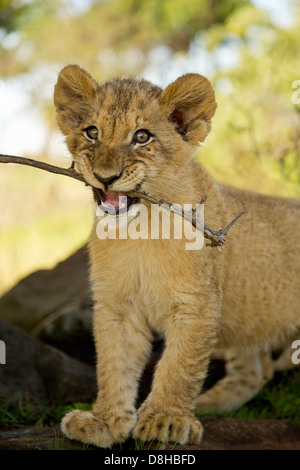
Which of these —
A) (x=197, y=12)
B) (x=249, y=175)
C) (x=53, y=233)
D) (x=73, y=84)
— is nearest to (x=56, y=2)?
(x=197, y=12)

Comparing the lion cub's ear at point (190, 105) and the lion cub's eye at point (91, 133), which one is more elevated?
the lion cub's ear at point (190, 105)

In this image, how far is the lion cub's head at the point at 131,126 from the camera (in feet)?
11.9

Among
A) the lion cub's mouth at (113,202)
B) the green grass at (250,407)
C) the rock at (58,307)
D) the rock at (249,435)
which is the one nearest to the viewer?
the lion cub's mouth at (113,202)

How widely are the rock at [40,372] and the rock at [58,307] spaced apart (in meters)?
0.52

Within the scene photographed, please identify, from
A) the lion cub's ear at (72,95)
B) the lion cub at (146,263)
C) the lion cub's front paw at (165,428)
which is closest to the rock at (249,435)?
the lion cub's front paw at (165,428)

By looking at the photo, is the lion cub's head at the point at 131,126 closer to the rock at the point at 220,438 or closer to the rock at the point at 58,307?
the rock at the point at 220,438

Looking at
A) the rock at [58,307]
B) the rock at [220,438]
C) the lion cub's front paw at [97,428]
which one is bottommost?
the rock at [220,438]

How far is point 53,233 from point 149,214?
929cm

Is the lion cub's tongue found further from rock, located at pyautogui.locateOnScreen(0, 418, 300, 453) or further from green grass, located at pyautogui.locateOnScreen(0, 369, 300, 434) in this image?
green grass, located at pyautogui.locateOnScreen(0, 369, 300, 434)

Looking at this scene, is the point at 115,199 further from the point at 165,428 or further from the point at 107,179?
the point at 165,428

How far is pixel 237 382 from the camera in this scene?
5.83 m

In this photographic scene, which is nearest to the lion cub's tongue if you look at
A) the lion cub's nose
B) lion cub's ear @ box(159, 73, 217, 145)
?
the lion cub's nose

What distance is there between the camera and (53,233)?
13188 millimetres

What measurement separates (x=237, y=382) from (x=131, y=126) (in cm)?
304
